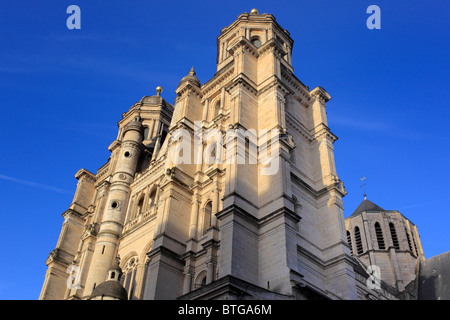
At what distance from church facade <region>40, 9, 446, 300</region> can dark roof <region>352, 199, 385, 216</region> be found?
46.3 feet

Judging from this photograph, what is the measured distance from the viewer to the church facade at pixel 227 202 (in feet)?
61.1

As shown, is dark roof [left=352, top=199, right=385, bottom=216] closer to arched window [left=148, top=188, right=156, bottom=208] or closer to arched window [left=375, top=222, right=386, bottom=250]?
arched window [left=375, top=222, right=386, bottom=250]

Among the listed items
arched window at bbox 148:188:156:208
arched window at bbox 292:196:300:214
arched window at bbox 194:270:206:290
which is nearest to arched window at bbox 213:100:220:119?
arched window at bbox 148:188:156:208

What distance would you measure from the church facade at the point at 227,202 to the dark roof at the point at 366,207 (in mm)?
14116

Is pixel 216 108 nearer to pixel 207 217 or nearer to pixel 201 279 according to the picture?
pixel 207 217

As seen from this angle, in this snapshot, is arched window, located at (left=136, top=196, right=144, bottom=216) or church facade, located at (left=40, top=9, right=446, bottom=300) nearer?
church facade, located at (left=40, top=9, right=446, bottom=300)

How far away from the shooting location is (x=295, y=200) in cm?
2245

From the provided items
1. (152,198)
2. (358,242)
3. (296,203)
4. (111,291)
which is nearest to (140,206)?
(152,198)

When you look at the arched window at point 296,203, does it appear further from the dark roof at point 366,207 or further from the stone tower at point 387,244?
the dark roof at point 366,207

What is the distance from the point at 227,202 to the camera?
1919 cm

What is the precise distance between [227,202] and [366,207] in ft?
116

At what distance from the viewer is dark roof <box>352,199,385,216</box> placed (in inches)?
1943

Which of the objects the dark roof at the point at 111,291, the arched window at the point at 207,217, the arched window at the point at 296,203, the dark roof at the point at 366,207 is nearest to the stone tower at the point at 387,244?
the dark roof at the point at 366,207
